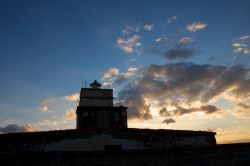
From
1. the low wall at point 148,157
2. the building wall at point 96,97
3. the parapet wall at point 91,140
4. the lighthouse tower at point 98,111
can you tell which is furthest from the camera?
the building wall at point 96,97

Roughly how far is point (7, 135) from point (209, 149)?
33.6 ft

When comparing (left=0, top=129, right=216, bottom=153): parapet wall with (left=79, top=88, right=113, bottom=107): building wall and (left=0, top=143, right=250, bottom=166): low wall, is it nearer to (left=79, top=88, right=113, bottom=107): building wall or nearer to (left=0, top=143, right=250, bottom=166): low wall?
(left=0, top=143, right=250, bottom=166): low wall

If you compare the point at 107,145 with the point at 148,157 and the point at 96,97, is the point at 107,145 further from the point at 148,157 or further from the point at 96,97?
the point at 96,97

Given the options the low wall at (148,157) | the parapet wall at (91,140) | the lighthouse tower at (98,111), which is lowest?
the low wall at (148,157)

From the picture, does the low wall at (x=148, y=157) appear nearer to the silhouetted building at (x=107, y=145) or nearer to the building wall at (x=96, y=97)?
the silhouetted building at (x=107, y=145)

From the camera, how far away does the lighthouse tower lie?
20906 mm

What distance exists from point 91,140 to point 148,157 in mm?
6659

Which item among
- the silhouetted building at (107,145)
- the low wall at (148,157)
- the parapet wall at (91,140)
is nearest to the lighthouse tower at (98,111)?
the silhouetted building at (107,145)

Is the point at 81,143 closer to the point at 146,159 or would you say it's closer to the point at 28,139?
the point at 28,139

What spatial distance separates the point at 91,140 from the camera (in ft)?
43.6

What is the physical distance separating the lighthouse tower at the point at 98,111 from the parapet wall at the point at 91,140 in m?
7.01

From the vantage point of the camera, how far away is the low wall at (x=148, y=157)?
638 centimetres

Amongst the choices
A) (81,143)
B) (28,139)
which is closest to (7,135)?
(28,139)

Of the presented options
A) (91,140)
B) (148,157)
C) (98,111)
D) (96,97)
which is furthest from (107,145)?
(96,97)
